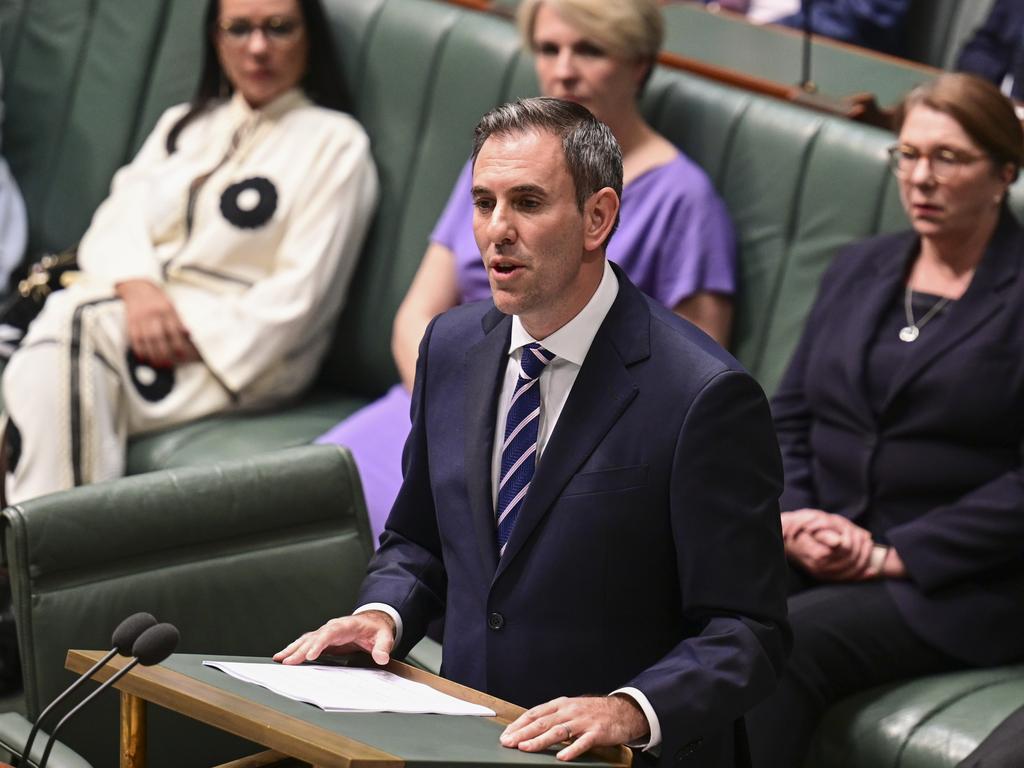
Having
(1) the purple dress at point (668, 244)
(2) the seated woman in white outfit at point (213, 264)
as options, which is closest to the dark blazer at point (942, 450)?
(1) the purple dress at point (668, 244)

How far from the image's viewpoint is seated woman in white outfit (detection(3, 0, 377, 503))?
3414mm

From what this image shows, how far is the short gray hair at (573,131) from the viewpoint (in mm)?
1765

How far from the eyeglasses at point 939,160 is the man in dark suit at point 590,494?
3.24ft

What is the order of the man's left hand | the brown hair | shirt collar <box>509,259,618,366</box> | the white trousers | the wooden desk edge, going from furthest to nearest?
the white trousers, the brown hair, shirt collar <box>509,259,618,366</box>, the man's left hand, the wooden desk edge

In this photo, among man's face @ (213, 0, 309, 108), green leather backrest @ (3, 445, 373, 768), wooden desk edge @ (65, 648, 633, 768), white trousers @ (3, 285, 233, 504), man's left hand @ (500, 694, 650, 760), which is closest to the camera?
wooden desk edge @ (65, 648, 633, 768)

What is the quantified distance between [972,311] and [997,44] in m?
1.37

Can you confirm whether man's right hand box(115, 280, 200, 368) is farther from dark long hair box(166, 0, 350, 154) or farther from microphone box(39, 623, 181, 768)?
microphone box(39, 623, 181, 768)

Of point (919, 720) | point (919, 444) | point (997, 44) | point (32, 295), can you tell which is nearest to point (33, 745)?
point (919, 720)

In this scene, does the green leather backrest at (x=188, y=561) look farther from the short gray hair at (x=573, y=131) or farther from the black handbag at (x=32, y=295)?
the black handbag at (x=32, y=295)

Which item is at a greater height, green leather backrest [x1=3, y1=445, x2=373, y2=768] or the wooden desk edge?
the wooden desk edge

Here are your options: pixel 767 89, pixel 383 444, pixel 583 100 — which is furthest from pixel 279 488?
pixel 767 89

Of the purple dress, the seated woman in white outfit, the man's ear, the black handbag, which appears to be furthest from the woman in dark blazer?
the black handbag

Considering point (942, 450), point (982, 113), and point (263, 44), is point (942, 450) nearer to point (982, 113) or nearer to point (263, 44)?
point (982, 113)

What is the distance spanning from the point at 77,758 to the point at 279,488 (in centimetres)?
56
